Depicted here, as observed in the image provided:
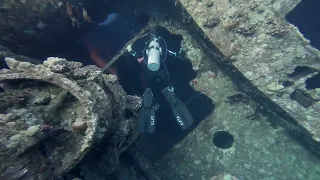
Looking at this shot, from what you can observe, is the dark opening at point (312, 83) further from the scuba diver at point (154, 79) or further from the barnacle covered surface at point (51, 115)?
the barnacle covered surface at point (51, 115)

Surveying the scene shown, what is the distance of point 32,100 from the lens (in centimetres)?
312

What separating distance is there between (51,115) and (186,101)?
15.5 feet

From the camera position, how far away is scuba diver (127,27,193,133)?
6117 millimetres

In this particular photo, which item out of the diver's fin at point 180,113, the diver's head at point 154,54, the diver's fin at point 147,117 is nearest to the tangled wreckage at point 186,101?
the diver's fin at point 180,113

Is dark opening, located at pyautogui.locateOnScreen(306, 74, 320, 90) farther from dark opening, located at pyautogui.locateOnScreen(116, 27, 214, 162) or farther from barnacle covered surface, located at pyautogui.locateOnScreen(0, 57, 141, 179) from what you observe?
barnacle covered surface, located at pyautogui.locateOnScreen(0, 57, 141, 179)

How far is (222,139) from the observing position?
623 cm

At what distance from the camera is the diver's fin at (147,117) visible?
6066 millimetres

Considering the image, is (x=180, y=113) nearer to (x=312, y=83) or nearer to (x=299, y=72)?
(x=299, y=72)

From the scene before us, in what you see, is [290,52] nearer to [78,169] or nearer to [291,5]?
[291,5]

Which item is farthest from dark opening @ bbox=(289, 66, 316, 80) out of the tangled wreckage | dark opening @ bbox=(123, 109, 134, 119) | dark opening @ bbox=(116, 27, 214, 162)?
dark opening @ bbox=(123, 109, 134, 119)

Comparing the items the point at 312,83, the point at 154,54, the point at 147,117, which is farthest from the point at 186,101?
the point at 312,83

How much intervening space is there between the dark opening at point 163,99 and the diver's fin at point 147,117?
0.75 meters

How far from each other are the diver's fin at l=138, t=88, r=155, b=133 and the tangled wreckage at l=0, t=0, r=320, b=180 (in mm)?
822

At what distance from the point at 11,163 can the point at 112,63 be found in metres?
3.75
